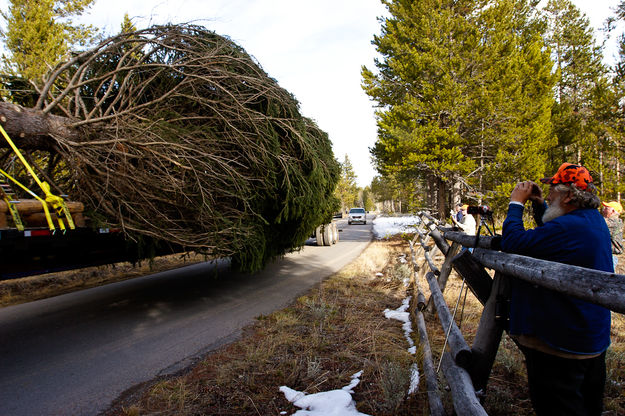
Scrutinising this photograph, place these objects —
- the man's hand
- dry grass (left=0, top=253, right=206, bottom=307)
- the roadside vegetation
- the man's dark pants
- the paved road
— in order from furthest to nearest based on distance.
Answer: dry grass (left=0, top=253, right=206, bottom=307), the paved road, the roadside vegetation, the man's hand, the man's dark pants

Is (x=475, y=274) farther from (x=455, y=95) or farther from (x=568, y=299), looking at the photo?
(x=455, y=95)

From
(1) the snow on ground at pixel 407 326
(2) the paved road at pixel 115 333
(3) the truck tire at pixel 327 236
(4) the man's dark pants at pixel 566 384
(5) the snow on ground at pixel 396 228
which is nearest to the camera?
(4) the man's dark pants at pixel 566 384

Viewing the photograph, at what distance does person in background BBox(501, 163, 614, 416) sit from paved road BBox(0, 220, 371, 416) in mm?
3386

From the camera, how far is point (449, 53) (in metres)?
14.4

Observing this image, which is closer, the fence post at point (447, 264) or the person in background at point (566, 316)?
the person in background at point (566, 316)

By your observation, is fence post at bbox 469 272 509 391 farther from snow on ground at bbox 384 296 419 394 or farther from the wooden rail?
snow on ground at bbox 384 296 419 394

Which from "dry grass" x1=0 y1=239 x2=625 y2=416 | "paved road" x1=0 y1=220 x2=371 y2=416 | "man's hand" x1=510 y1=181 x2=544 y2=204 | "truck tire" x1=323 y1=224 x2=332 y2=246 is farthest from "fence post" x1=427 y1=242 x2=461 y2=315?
"truck tire" x1=323 y1=224 x2=332 y2=246

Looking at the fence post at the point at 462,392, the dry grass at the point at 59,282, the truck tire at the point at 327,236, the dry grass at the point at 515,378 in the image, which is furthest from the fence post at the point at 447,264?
the truck tire at the point at 327,236

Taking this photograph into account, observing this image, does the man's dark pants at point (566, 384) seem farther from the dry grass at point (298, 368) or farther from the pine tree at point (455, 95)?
the pine tree at point (455, 95)

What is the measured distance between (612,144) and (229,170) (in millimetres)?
21598

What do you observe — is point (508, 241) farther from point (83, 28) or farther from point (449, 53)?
point (83, 28)

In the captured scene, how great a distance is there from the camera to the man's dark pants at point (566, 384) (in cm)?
187

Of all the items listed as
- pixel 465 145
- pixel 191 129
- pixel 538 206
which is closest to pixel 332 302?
pixel 191 129

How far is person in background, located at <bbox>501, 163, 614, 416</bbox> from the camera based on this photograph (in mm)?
1807
